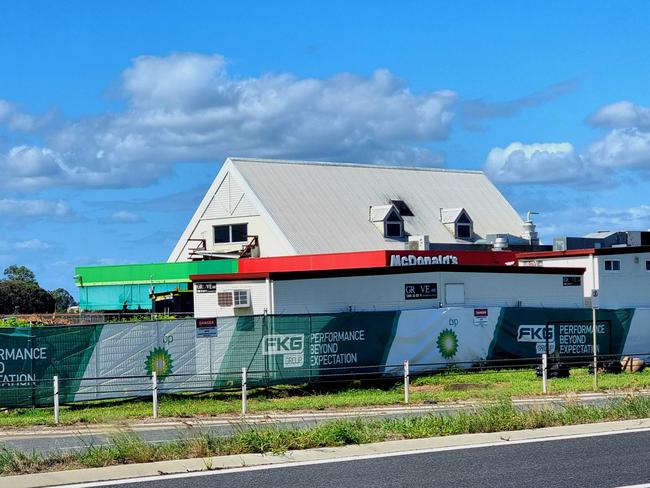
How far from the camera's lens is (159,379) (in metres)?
27.0

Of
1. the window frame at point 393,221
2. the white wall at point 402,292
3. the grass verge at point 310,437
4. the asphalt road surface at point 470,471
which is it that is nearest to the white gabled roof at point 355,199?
the window frame at point 393,221

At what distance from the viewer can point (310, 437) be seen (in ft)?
47.1

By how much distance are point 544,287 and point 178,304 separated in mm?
23905

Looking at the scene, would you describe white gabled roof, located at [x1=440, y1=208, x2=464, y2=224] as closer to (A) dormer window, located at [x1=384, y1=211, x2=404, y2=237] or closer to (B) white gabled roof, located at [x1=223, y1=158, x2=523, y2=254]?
(B) white gabled roof, located at [x1=223, y1=158, x2=523, y2=254]

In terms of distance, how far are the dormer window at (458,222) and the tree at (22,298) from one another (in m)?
42.3

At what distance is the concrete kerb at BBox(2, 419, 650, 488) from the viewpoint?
12.0 metres

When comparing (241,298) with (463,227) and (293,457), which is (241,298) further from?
(463,227)

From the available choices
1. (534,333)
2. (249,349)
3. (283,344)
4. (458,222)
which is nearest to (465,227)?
(458,222)

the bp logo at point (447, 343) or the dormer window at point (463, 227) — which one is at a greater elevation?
the dormer window at point (463, 227)

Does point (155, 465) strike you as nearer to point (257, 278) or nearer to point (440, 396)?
point (440, 396)

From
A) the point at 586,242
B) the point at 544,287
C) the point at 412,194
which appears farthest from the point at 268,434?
the point at 412,194

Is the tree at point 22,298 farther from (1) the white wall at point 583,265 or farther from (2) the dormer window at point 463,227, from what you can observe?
(1) the white wall at point 583,265

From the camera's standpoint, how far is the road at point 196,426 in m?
18.7

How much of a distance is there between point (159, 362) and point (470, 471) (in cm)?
1639
